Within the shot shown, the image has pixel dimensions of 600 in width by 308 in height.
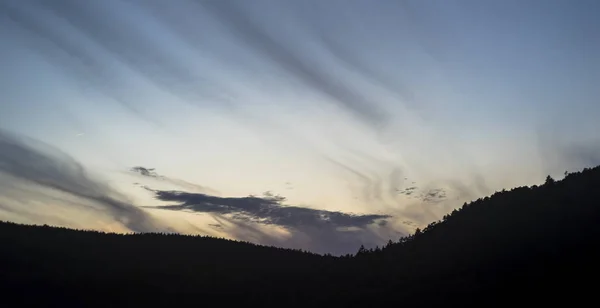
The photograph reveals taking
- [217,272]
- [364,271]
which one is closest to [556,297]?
[364,271]

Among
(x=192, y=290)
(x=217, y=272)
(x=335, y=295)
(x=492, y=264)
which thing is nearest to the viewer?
(x=492, y=264)

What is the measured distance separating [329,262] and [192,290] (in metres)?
23.1

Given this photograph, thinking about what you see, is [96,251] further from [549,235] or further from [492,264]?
[549,235]

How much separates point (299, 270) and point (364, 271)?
10.3 m

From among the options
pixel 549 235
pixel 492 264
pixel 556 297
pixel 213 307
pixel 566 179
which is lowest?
pixel 213 307

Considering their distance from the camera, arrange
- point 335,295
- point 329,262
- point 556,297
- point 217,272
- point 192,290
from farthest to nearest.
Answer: point 329,262, point 217,272, point 192,290, point 335,295, point 556,297

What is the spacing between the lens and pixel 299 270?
7475 cm

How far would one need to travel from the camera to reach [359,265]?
7469 cm

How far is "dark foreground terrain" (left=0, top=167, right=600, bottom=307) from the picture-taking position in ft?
153

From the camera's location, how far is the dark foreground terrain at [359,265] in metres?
46.8

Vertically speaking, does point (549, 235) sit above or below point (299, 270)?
above

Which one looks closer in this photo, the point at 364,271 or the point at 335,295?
the point at 335,295

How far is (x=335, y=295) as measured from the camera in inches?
2302

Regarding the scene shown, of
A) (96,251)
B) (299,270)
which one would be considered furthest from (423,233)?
(96,251)
